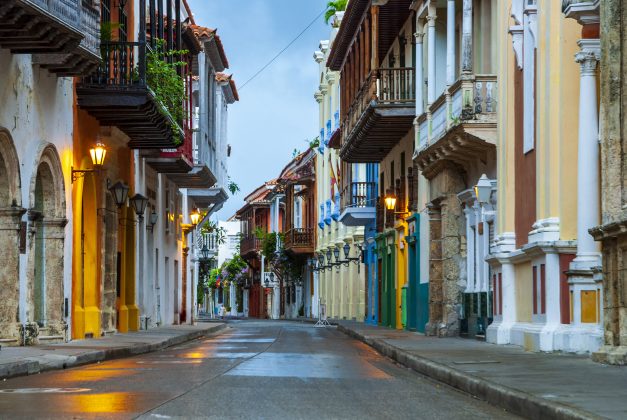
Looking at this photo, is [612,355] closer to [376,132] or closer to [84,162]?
[84,162]

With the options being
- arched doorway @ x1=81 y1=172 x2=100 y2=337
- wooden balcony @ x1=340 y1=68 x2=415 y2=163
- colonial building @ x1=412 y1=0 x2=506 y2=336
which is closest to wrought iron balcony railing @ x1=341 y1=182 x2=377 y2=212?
wooden balcony @ x1=340 y1=68 x2=415 y2=163

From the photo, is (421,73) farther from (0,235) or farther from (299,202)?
(299,202)

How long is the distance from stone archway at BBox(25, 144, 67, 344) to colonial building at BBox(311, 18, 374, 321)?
21977 mm

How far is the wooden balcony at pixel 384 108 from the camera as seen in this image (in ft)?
108

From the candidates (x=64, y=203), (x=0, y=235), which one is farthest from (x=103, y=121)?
(x=0, y=235)

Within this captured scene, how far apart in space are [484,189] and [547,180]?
5.04m

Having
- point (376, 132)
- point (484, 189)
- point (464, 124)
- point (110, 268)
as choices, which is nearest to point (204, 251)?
point (376, 132)

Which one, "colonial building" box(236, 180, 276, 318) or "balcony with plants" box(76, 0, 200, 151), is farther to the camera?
"colonial building" box(236, 180, 276, 318)

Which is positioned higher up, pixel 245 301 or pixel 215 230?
pixel 215 230

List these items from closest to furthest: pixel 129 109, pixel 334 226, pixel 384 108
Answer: pixel 129 109, pixel 384 108, pixel 334 226

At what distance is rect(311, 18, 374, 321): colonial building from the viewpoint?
52.5 m

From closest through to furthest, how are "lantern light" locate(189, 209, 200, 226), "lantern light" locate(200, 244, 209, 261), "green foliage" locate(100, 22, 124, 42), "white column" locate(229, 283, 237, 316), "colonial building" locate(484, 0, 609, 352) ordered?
"colonial building" locate(484, 0, 609, 352), "green foliage" locate(100, 22, 124, 42), "lantern light" locate(189, 209, 200, 226), "lantern light" locate(200, 244, 209, 261), "white column" locate(229, 283, 237, 316)

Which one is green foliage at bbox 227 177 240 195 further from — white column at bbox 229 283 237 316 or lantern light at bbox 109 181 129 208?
white column at bbox 229 283 237 316

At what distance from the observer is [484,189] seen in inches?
944
